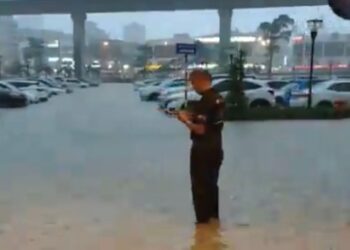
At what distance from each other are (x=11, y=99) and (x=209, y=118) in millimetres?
32571

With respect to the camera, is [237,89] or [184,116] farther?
[237,89]

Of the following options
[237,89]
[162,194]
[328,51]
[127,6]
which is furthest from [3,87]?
[328,51]

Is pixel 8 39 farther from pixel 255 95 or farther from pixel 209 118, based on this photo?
pixel 209 118

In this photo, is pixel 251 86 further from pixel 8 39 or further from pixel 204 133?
pixel 8 39

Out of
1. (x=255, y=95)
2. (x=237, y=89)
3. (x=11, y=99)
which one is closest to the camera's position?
(x=237, y=89)

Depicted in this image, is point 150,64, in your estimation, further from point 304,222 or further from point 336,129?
point 304,222

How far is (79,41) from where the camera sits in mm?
89000

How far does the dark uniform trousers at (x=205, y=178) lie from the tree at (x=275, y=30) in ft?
279

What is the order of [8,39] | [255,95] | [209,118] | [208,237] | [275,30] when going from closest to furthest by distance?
1. [208,237]
2. [209,118]
3. [255,95]
4. [275,30]
5. [8,39]

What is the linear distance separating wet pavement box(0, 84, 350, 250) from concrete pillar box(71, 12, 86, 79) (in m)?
65.4

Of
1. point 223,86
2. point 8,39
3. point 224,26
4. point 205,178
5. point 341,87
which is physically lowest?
point 8,39

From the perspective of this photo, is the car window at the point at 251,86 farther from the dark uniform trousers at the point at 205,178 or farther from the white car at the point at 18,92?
the dark uniform trousers at the point at 205,178

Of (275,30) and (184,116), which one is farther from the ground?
(184,116)

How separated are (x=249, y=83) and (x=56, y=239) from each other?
76.2 feet
